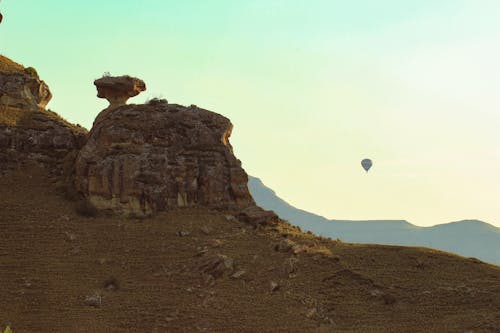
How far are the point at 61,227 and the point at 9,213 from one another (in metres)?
3.36

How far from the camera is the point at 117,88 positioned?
54125 millimetres

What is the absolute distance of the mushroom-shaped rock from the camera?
53.9 metres

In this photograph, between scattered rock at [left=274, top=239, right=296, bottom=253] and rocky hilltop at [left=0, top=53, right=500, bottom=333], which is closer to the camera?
rocky hilltop at [left=0, top=53, right=500, bottom=333]

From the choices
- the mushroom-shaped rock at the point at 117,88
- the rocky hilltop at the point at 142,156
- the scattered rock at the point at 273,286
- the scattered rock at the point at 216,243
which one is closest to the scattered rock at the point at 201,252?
the scattered rock at the point at 216,243

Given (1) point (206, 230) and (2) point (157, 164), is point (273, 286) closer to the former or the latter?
(1) point (206, 230)

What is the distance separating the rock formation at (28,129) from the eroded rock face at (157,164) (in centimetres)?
293

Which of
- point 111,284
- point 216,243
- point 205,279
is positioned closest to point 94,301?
point 111,284

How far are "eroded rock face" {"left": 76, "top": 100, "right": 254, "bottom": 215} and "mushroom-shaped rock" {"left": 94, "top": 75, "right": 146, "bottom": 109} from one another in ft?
13.5

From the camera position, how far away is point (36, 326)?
34.2 m

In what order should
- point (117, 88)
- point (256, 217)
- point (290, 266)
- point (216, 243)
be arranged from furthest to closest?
point (117, 88) < point (256, 217) < point (216, 243) < point (290, 266)

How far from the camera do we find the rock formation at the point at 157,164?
46.5m

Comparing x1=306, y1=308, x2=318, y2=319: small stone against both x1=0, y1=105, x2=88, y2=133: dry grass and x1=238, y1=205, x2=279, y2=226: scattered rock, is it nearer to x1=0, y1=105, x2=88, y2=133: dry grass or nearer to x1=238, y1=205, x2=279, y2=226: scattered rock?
x1=238, y1=205, x2=279, y2=226: scattered rock

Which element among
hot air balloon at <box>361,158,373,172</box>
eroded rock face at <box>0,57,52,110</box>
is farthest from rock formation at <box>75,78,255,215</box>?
hot air balloon at <box>361,158,373,172</box>

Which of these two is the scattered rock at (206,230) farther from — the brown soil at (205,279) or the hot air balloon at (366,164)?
the hot air balloon at (366,164)
